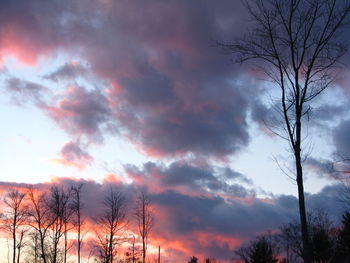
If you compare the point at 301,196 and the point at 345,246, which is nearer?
the point at 301,196

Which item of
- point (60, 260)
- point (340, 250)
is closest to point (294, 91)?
point (340, 250)

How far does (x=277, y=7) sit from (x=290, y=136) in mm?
4030

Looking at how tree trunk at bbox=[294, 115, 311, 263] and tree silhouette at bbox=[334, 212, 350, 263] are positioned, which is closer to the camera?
tree trunk at bbox=[294, 115, 311, 263]

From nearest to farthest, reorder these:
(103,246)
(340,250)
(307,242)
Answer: (307,242)
(340,250)
(103,246)

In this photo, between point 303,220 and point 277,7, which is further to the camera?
point 277,7

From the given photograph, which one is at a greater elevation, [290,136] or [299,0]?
[299,0]

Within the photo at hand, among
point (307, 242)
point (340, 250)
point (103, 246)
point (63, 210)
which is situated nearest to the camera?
point (307, 242)

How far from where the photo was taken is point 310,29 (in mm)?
14086

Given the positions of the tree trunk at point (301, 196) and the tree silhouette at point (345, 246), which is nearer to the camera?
the tree trunk at point (301, 196)

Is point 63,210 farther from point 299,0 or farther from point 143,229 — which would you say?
point 299,0

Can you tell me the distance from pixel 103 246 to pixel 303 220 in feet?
119

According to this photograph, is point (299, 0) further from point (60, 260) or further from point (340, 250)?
point (60, 260)

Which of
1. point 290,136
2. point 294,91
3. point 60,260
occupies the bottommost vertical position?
point 60,260

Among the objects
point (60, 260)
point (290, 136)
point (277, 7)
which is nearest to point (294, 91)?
point (290, 136)
